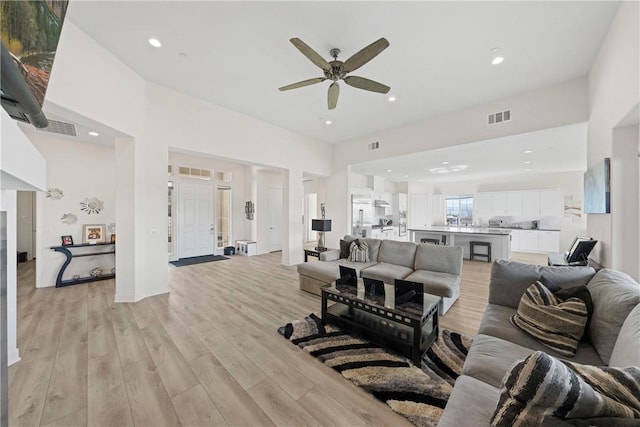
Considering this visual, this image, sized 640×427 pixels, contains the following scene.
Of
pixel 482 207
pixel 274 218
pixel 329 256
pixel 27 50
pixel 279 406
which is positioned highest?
pixel 27 50

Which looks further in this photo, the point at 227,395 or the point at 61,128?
the point at 61,128

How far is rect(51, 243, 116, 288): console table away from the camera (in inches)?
163

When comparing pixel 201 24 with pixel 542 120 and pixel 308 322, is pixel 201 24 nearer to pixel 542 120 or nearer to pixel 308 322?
pixel 308 322

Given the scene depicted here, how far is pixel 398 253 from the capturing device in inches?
162

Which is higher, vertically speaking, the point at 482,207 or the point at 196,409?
the point at 482,207

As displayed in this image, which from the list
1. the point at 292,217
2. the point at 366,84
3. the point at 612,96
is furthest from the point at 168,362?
the point at 612,96

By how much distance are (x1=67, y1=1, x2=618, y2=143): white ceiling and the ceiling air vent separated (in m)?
1.46

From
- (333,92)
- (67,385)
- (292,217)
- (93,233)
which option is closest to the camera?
(67,385)

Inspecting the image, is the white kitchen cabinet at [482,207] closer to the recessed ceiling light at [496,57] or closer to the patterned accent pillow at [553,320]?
the recessed ceiling light at [496,57]

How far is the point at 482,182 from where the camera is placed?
9.70m

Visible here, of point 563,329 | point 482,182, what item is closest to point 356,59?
point 563,329

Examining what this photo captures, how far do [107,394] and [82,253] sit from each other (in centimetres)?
393

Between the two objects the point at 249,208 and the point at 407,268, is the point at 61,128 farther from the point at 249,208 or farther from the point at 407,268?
the point at 407,268

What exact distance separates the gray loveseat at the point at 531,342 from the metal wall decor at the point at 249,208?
6.50 metres
